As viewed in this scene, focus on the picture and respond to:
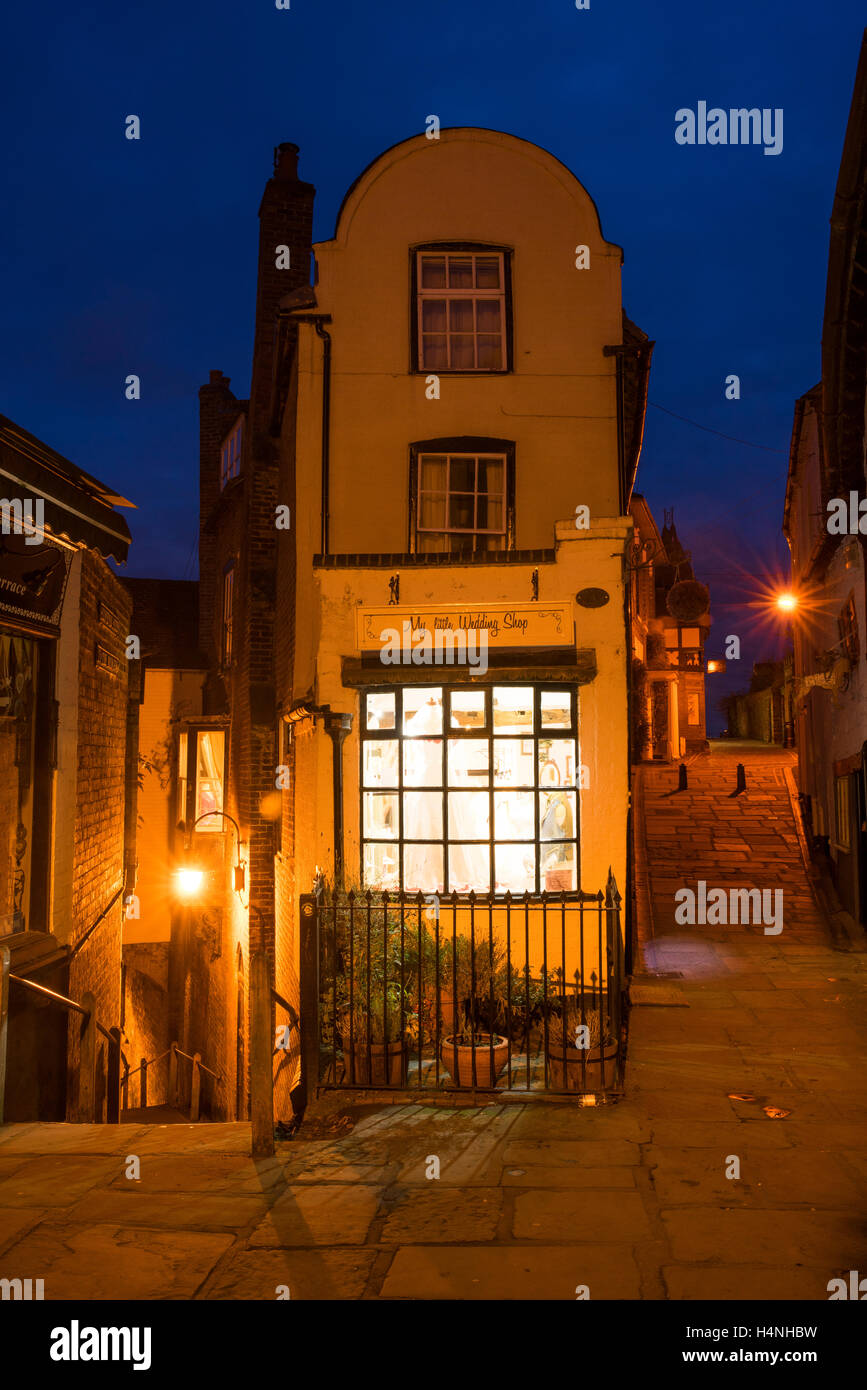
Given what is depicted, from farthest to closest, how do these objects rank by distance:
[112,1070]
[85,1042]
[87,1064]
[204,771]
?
[204,771] < [112,1070] < [87,1064] < [85,1042]

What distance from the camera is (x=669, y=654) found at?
111 feet

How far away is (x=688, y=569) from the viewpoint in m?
36.0

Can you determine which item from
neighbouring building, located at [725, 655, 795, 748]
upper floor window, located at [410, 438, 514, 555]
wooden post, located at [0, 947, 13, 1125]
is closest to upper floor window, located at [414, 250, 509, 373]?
upper floor window, located at [410, 438, 514, 555]

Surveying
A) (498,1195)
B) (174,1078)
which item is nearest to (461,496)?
(498,1195)

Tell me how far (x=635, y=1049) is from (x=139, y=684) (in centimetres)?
930

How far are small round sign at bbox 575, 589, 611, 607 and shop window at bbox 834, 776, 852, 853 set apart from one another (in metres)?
6.86

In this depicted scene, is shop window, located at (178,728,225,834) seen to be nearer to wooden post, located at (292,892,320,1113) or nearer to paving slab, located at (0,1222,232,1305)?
wooden post, located at (292,892,320,1113)

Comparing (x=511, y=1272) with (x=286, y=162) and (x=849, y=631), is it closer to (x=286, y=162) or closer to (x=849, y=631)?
(x=849, y=631)

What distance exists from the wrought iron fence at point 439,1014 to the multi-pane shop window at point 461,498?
5.69 m

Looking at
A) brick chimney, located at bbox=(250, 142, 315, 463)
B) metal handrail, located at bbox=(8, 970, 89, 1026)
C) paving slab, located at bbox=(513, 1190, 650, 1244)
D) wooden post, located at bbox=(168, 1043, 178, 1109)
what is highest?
brick chimney, located at bbox=(250, 142, 315, 463)

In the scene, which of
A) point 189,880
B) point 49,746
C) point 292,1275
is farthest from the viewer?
point 189,880

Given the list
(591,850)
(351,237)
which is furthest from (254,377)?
(591,850)

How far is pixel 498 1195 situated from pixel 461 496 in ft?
30.8

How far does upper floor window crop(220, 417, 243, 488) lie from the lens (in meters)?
19.0
